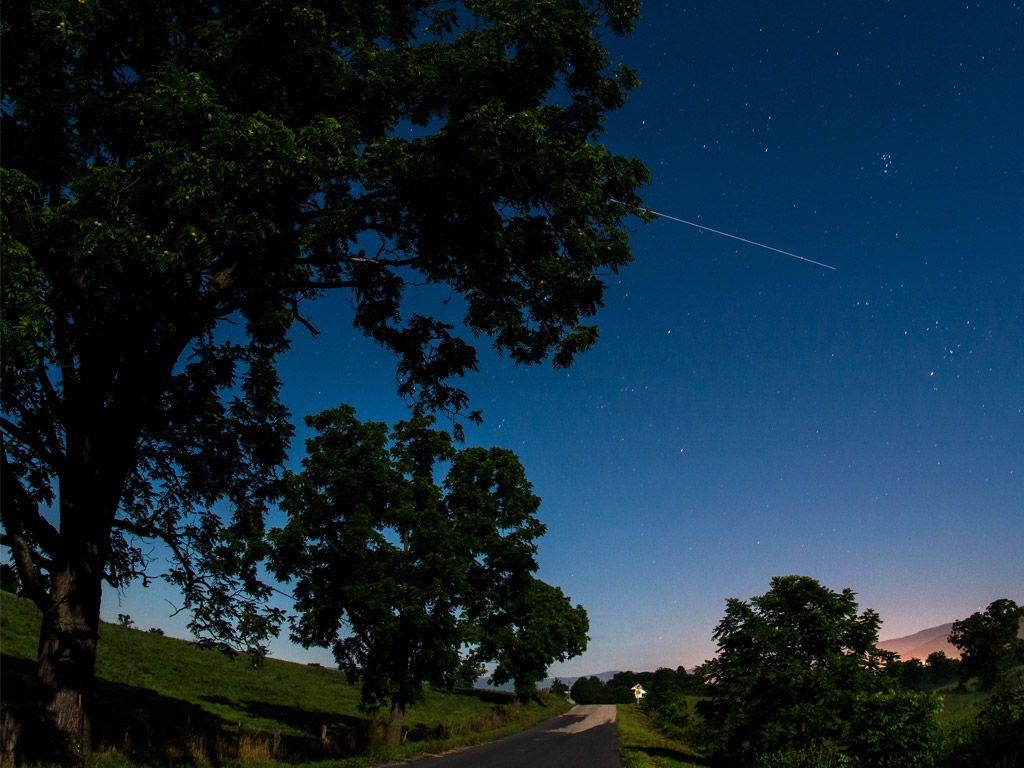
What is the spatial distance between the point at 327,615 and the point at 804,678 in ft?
51.5

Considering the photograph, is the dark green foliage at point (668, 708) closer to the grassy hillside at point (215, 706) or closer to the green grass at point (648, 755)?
the green grass at point (648, 755)

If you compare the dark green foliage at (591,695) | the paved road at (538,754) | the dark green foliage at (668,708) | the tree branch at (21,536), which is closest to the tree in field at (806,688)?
the paved road at (538,754)

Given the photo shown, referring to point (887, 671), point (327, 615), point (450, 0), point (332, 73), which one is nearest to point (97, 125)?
point (332, 73)

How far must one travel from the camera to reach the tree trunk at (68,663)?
9.64 meters

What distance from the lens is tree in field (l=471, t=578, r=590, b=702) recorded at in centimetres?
3081

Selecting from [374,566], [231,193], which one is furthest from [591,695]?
[231,193]

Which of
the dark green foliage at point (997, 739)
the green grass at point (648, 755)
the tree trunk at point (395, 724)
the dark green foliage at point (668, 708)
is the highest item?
the dark green foliage at point (997, 739)

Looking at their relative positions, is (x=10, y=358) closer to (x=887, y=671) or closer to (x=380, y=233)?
(x=380, y=233)

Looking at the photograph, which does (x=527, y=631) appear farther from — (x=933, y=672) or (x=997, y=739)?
(x=933, y=672)

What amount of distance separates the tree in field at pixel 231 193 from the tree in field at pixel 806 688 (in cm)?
1333

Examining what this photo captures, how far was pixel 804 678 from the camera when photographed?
1747 cm

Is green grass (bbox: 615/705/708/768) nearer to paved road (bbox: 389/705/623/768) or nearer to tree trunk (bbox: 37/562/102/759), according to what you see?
paved road (bbox: 389/705/623/768)

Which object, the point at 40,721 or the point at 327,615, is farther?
the point at 327,615

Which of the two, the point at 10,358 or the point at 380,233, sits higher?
the point at 380,233
